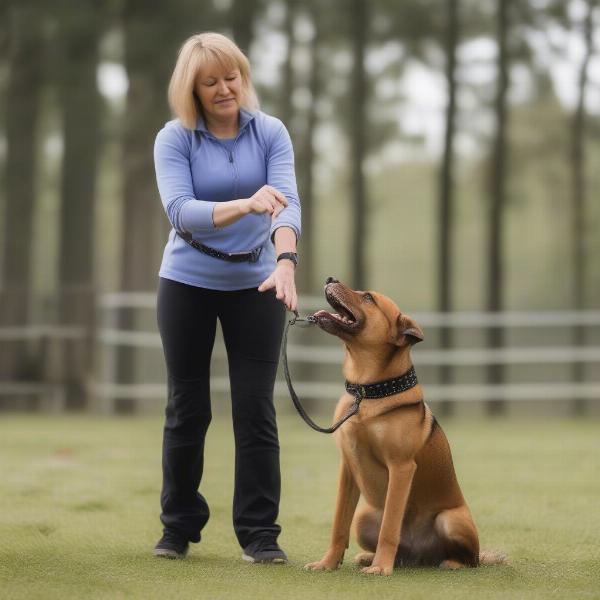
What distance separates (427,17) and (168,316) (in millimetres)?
12056

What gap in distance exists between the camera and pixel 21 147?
635 inches

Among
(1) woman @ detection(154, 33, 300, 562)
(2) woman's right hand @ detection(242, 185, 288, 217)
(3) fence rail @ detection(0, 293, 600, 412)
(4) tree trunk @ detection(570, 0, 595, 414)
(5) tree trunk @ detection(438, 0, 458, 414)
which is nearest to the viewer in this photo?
(2) woman's right hand @ detection(242, 185, 288, 217)

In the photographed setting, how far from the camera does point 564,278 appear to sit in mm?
21500

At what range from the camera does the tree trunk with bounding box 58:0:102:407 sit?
1446cm

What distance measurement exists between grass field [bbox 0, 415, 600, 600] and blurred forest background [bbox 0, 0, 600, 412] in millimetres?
5274

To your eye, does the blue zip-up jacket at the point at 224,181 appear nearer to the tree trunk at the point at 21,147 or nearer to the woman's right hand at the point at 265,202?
the woman's right hand at the point at 265,202

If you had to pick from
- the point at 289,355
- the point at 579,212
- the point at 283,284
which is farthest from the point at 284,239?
the point at 579,212

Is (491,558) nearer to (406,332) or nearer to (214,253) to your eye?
(406,332)

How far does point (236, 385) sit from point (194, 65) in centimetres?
116

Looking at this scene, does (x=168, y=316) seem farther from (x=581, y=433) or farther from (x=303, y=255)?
(x=303, y=255)

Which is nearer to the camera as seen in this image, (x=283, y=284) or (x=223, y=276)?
(x=283, y=284)

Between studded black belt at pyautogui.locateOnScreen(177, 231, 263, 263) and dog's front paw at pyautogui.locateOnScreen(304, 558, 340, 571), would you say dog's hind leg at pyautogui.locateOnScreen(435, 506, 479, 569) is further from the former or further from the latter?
studded black belt at pyautogui.locateOnScreen(177, 231, 263, 263)

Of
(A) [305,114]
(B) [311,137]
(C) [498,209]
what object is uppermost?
(A) [305,114]

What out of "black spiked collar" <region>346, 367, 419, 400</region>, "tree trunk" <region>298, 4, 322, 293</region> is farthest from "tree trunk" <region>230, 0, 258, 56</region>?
"black spiked collar" <region>346, 367, 419, 400</region>
